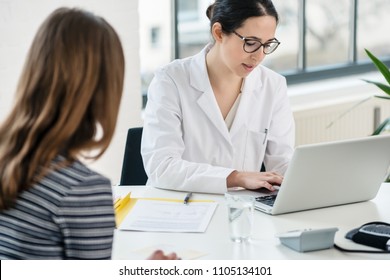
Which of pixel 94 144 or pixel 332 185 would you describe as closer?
pixel 94 144

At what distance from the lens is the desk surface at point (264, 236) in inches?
69.5

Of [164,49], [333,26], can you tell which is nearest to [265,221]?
[164,49]

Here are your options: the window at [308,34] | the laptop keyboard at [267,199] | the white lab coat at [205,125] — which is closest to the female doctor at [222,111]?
the white lab coat at [205,125]

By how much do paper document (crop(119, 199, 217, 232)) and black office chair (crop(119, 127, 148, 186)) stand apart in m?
0.39

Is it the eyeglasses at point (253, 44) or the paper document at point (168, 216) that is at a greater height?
the eyeglasses at point (253, 44)

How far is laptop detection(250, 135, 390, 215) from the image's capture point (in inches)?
76.6

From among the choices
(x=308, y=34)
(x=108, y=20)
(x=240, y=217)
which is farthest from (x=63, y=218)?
(x=308, y=34)

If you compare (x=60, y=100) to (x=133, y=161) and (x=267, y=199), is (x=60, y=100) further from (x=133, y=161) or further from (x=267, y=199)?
(x=133, y=161)

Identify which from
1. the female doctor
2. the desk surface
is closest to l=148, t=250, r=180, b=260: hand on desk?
the desk surface

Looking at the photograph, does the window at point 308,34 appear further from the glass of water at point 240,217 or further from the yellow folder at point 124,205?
the glass of water at point 240,217

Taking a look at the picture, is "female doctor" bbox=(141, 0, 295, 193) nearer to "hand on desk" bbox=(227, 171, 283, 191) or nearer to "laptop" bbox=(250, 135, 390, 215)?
"hand on desk" bbox=(227, 171, 283, 191)
